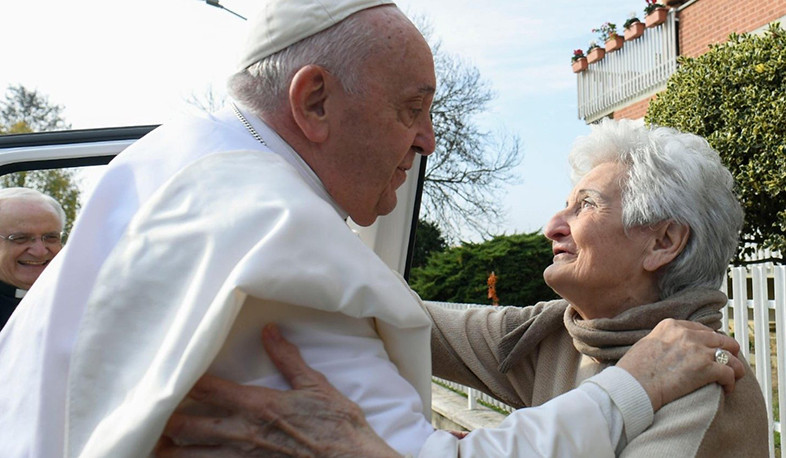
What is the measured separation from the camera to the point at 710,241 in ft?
7.93

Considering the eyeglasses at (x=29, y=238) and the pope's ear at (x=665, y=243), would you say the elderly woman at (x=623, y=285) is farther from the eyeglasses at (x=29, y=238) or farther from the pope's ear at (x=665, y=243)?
the eyeglasses at (x=29, y=238)

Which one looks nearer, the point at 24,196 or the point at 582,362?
the point at 582,362

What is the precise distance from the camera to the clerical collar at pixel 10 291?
3875mm

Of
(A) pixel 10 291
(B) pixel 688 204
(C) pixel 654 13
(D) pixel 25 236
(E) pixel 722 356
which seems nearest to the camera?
(E) pixel 722 356

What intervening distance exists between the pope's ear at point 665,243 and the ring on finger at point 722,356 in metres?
0.46

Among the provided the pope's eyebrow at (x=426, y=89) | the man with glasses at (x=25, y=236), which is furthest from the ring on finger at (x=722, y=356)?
the man with glasses at (x=25, y=236)

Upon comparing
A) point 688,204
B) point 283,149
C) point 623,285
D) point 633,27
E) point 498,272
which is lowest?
point 498,272

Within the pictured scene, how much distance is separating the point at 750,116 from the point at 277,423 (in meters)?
9.66

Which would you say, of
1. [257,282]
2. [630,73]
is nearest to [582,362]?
[257,282]

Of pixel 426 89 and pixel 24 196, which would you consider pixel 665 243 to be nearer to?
pixel 426 89

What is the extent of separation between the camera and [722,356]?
78.1 inches

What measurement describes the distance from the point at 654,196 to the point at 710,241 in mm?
218

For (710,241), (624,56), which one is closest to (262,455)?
(710,241)

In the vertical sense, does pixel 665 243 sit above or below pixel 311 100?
below
